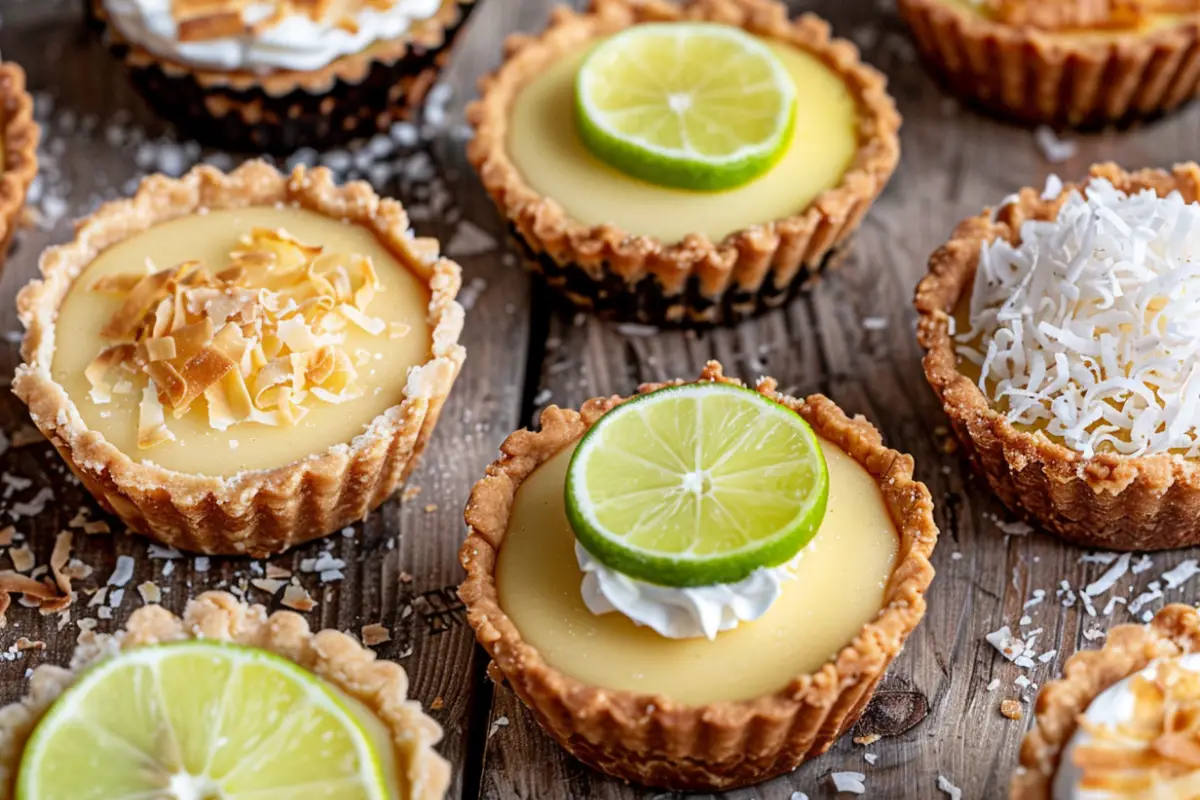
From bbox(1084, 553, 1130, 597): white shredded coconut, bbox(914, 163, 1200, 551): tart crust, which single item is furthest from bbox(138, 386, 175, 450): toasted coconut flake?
bbox(1084, 553, 1130, 597): white shredded coconut

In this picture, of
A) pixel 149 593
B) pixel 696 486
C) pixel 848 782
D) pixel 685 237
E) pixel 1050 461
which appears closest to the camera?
pixel 696 486

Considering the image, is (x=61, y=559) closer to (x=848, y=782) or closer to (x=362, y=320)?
(x=362, y=320)

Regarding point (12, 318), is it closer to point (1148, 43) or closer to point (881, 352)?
point (881, 352)

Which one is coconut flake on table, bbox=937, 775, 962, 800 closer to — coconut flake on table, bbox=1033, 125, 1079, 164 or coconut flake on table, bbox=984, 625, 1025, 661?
coconut flake on table, bbox=984, 625, 1025, 661

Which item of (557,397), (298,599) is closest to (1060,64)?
(557,397)

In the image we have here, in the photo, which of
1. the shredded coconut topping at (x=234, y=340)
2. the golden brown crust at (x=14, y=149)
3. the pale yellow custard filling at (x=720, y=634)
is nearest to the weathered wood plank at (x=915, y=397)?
the pale yellow custard filling at (x=720, y=634)

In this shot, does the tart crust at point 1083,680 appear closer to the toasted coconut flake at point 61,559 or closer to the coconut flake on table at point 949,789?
the coconut flake on table at point 949,789

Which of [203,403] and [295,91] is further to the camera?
[295,91]
